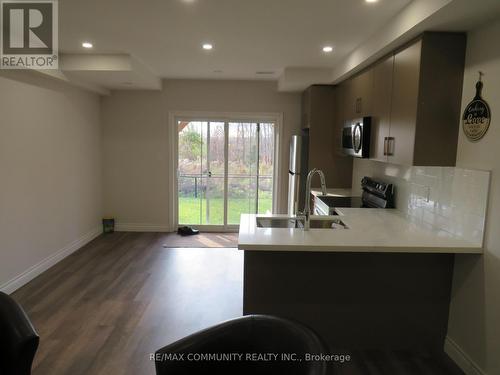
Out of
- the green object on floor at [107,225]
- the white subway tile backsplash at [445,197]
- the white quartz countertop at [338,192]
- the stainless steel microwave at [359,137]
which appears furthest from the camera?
the green object on floor at [107,225]

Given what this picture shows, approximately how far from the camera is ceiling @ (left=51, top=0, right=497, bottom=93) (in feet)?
8.13

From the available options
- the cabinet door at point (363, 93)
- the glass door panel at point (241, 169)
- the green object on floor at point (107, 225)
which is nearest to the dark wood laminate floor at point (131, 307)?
the green object on floor at point (107, 225)

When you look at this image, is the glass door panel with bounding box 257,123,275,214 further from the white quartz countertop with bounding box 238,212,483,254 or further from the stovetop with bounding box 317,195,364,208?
the white quartz countertop with bounding box 238,212,483,254

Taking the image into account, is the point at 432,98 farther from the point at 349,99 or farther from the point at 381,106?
the point at 349,99

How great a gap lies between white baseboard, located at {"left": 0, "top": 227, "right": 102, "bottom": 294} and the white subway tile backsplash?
382 centimetres

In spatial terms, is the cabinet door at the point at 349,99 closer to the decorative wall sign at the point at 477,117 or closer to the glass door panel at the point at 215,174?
the decorative wall sign at the point at 477,117

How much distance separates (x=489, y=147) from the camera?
2.12 metres

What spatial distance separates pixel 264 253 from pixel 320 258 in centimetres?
40

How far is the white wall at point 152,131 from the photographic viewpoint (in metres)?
5.60

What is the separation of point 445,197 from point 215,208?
3947mm

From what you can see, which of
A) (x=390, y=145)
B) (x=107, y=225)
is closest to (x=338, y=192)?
(x=390, y=145)

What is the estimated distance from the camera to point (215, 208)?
19.5ft

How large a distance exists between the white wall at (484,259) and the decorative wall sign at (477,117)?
3 centimetres

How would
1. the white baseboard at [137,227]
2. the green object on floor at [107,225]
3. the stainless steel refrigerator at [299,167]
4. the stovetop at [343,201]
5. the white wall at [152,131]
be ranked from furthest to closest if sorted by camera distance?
the white baseboard at [137,227]
the green object on floor at [107,225]
the white wall at [152,131]
the stainless steel refrigerator at [299,167]
the stovetop at [343,201]
